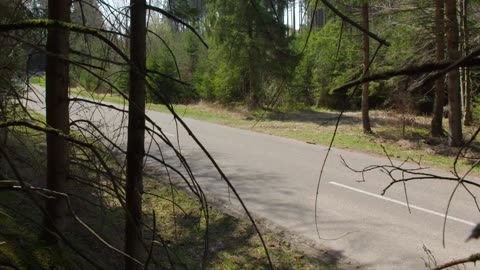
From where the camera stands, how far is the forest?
63.5 inches

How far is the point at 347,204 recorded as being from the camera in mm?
7559

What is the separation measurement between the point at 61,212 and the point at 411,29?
48.3ft

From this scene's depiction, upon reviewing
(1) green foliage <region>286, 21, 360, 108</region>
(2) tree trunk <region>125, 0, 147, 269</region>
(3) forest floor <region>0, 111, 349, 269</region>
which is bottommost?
(3) forest floor <region>0, 111, 349, 269</region>

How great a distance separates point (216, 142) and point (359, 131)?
20.0 feet

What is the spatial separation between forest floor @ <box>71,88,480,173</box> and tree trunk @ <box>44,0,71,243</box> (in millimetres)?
6725

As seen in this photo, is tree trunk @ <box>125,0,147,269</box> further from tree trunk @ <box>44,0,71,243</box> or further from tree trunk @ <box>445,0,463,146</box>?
tree trunk @ <box>445,0,463,146</box>

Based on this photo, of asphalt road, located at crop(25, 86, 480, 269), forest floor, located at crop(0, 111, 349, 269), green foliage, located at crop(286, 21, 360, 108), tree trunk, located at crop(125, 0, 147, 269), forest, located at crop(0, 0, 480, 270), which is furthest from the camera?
green foliage, located at crop(286, 21, 360, 108)

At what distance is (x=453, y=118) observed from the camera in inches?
508

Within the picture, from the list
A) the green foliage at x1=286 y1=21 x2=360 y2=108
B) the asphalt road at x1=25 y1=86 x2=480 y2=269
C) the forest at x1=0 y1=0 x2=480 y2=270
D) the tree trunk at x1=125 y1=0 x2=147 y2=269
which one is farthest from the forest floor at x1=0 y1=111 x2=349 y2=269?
the green foliage at x1=286 y1=21 x2=360 y2=108

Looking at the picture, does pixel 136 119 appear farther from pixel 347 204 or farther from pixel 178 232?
pixel 347 204

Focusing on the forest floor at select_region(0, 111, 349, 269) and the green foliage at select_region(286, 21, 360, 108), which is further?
the green foliage at select_region(286, 21, 360, 108)

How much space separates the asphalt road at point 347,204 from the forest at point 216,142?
1.7 inches

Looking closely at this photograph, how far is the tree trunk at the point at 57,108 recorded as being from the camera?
6.47 ft

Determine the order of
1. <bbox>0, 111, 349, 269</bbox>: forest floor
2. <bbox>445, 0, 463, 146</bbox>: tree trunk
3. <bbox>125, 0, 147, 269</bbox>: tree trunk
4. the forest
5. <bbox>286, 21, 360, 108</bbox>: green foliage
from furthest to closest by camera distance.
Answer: <bbox>286, 21, 360, 108</bbox>: green foliage, <bbox>445, 0, 463, 146</bbox>: tree trunk, <bbox>0, 111, 349, 269</bbox>: forest floor, <bbox>125, 0, 147, 269</bbox>: tree trunk, the forest
